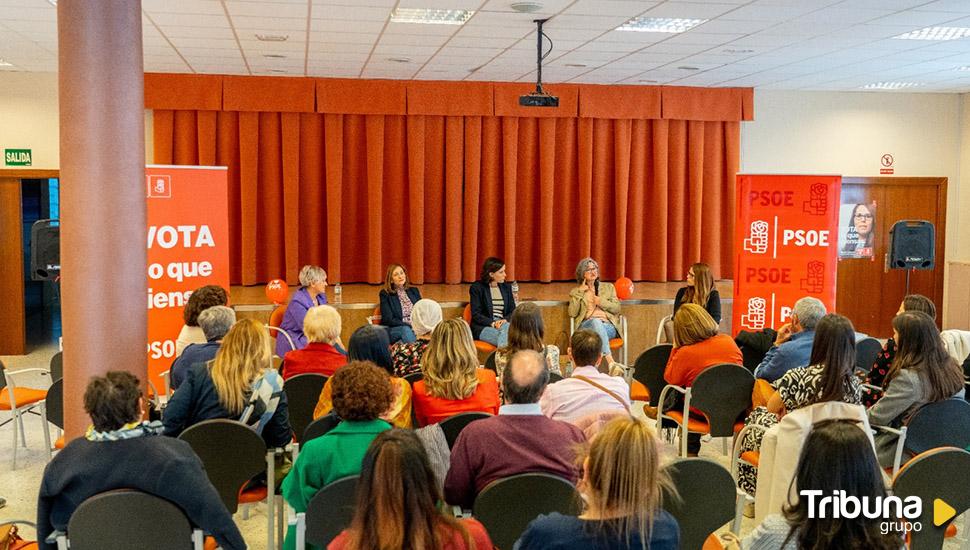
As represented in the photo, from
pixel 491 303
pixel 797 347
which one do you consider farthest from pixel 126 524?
pixel 491 303

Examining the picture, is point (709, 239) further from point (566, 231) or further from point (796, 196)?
point (796, 196)

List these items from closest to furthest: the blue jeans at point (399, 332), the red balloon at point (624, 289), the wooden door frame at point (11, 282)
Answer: the blue jeans at point (399, 332), the red balloon at point (624, 289), the wooden door frame at point (11, 282)

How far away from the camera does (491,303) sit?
29.6 ft

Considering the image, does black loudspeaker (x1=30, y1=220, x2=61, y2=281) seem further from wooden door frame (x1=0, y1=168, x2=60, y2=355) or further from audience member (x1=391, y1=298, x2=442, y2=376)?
audience member (x1=391, y1=298, x2=442, y2=376)

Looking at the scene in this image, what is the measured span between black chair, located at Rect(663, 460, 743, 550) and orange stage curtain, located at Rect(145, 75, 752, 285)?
868 centimetres

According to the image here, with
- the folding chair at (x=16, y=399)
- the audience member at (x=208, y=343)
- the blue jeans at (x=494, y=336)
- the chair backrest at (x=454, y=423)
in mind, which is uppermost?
the audience member at (x=208, y=343)

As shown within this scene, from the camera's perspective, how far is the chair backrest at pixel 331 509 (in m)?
3.06

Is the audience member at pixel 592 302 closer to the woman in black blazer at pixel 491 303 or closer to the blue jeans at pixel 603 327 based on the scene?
the blue jeans at pixel 603 327

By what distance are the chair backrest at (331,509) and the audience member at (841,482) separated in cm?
148

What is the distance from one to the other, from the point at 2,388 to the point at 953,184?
472 inches

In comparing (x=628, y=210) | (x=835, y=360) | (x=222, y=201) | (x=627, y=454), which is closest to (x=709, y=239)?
(x=628, y=210)

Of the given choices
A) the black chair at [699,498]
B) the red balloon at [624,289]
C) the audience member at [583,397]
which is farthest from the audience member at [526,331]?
the red balloon at [624,289]

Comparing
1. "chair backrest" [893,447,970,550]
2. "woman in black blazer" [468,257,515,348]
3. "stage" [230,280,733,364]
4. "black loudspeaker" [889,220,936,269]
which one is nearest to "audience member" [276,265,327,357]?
"stage" [230,280,733,364]

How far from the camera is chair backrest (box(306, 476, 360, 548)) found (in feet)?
10.0
